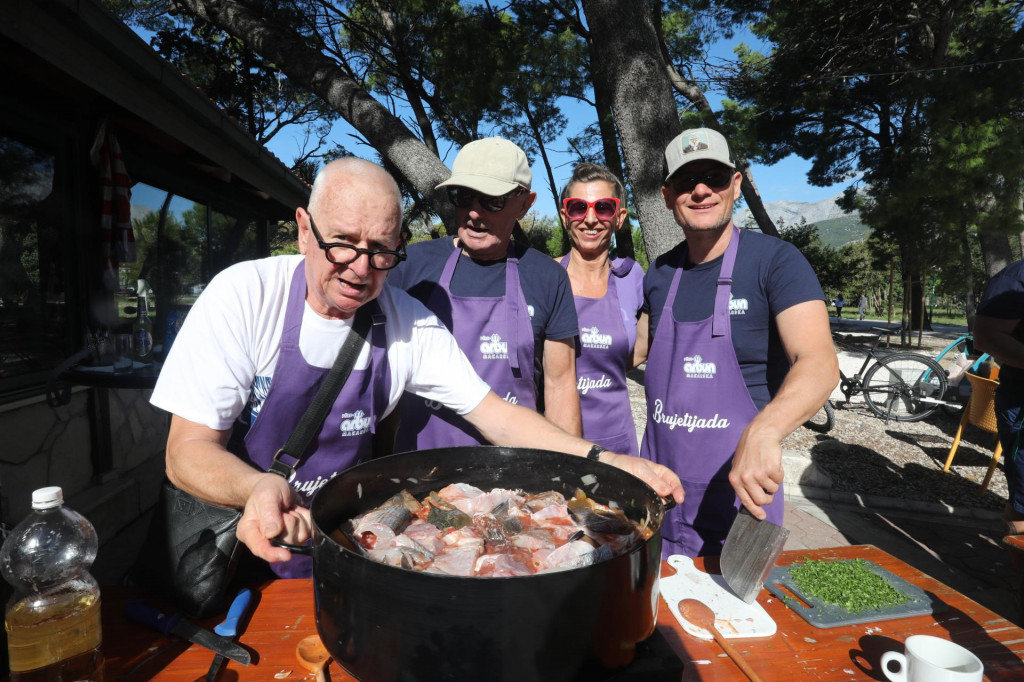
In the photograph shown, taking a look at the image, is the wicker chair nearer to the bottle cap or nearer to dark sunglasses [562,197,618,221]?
dark sunglasses [562,197,618,221]

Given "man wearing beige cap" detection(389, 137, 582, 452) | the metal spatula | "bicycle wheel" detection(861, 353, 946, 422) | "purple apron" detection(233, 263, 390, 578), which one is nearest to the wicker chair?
"bicycle wheel" detection(861, 353, 946, 422)

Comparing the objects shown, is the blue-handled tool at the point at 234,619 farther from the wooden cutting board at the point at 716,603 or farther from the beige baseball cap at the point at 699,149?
the beige baseball cap at the point at 699,149

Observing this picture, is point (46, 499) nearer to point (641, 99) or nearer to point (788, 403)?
point (788, 403)

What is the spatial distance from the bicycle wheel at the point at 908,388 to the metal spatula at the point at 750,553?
28.4 ft

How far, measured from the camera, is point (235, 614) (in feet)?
4.38

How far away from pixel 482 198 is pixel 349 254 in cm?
91

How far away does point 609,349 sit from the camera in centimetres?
308

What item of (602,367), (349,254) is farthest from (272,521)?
(602,367)

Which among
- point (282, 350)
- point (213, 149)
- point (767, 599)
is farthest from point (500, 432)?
point (213, 149)

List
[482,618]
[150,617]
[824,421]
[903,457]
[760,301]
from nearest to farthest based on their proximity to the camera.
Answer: [482,618] < [150,617] < [760,301] < [903,457] < [824,421]

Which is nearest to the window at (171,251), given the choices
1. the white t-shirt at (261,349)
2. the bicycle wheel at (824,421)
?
the white t-shirt at (261,349)

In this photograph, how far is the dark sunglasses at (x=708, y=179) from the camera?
221cm

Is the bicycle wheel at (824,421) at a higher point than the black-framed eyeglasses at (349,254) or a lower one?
lower

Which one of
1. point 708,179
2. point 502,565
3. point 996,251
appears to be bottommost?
point 502,565
